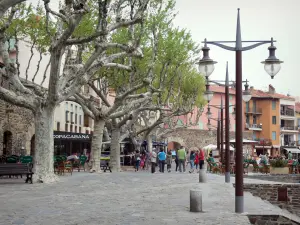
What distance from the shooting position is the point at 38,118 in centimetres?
2175

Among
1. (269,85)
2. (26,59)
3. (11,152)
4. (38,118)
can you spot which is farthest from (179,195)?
(269,85)

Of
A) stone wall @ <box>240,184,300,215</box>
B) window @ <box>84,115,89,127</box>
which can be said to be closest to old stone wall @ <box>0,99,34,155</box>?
stone wall @ <box>240,184,300,215</box>

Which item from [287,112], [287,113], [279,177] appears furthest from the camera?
[287,112]

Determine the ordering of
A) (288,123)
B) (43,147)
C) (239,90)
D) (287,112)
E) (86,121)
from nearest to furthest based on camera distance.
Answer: (239,90)
(43,147)
(86,121)
(287,112)
(288,123)

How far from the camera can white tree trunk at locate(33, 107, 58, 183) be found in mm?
21469

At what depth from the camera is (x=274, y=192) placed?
67.3 feet

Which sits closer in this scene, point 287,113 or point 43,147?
point 43,147

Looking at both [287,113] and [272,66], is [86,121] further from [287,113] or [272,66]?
[287,113]

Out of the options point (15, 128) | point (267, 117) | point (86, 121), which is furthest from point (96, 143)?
point (267, 117)

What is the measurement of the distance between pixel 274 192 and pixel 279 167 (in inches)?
515

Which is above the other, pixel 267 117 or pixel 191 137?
pixel 267 117

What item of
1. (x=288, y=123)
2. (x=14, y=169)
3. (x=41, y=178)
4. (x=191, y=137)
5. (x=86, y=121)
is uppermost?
(x=288, y=123)

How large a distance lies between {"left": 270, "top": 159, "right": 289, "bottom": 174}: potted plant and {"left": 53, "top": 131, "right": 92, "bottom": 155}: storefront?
15.0 metres

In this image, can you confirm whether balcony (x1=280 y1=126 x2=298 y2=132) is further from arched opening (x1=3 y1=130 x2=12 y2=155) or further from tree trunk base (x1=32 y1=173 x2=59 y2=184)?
tree trunk base (x1=32 y1=173 x2=59 y2=184)
